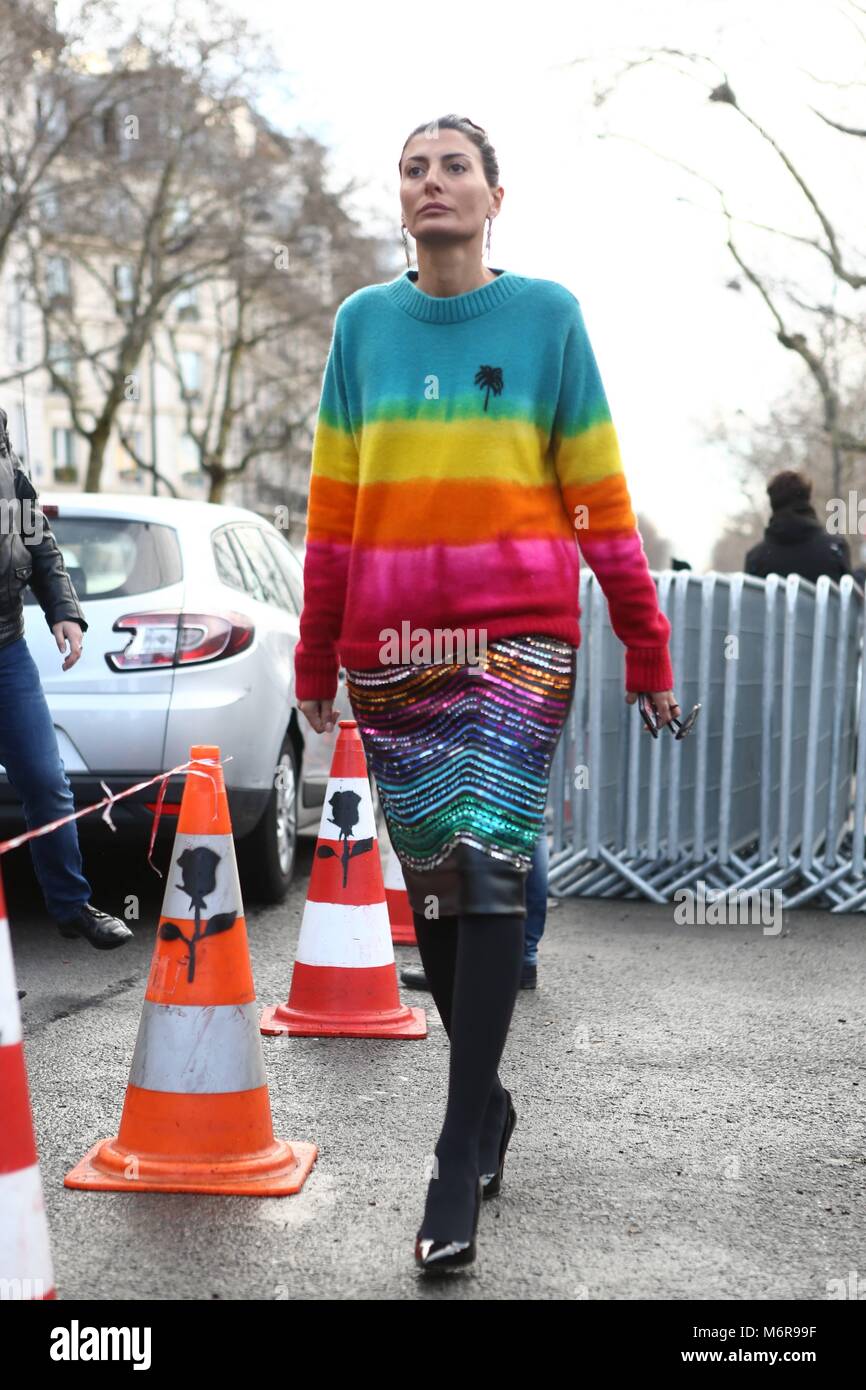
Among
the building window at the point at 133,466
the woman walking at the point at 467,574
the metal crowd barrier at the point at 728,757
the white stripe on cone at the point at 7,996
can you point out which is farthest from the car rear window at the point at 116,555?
the building window at the point at 133,466

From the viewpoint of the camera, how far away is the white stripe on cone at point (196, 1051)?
370 centimetres

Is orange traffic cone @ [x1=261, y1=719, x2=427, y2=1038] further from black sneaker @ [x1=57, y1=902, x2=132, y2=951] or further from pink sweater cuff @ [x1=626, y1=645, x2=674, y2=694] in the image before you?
pink sweater cuff @ [x1=626, y1=645, x2=674, y2=694]

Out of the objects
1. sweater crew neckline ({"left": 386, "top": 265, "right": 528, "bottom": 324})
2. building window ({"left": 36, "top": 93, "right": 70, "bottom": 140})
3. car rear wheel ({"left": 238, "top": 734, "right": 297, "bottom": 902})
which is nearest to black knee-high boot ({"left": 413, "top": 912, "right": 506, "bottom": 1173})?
sweater crew neckline ({"left": 386, "top": 265, "right": 528, "bottom": 324})

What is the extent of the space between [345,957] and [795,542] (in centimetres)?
464

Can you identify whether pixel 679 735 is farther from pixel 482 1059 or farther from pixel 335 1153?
pixel 335 1153

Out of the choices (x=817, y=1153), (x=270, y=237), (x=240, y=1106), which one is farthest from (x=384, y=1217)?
(x=270, y=237)

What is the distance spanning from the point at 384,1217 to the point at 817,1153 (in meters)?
1.13

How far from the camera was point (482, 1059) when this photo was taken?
10.3ft

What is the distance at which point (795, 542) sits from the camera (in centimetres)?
894

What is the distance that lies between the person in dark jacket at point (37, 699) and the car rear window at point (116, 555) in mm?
1116

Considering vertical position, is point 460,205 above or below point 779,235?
below

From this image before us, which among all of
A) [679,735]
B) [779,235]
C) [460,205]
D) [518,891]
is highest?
[779,235]

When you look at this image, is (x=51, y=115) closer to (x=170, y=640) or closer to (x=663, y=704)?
(x=170, y=640)

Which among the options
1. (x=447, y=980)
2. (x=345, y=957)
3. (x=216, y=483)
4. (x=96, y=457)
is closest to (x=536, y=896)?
(x=345, y=957)
